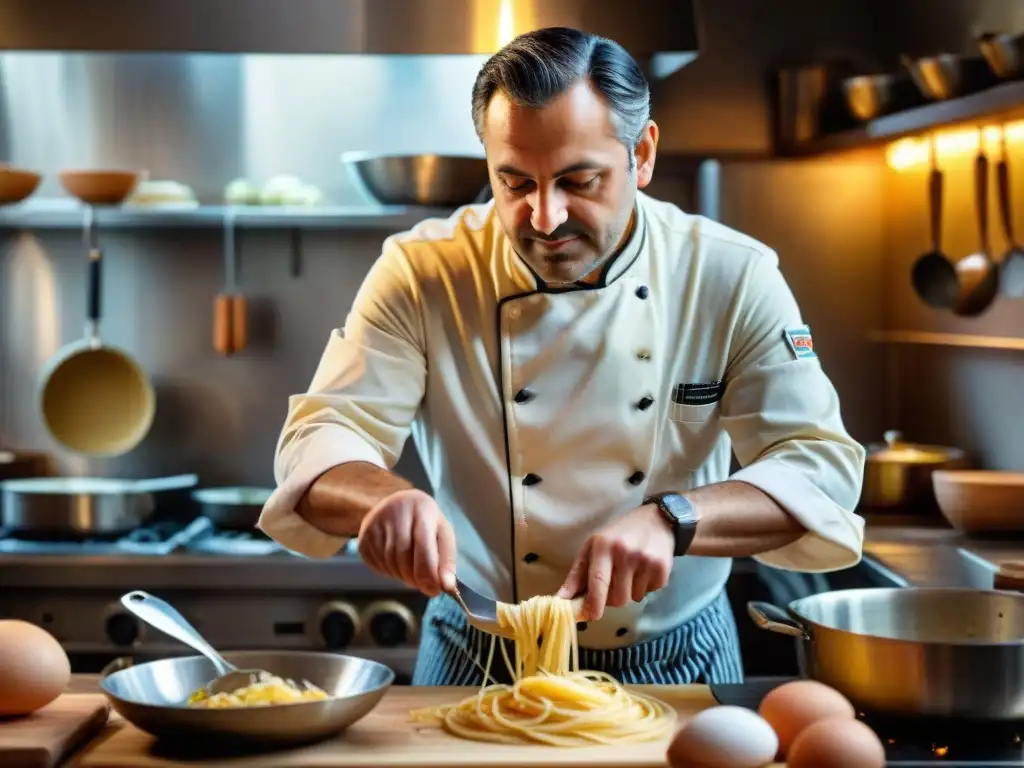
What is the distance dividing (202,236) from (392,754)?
276 centimetres

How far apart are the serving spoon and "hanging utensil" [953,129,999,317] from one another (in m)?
2.12

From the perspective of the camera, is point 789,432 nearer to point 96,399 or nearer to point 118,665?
point 118,665

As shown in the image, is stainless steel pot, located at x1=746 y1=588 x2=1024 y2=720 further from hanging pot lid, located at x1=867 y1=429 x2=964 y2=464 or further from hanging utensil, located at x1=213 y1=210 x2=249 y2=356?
hanging utensil, located at x1=213 y1=210 x2=249 y2=356

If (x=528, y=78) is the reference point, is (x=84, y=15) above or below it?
above

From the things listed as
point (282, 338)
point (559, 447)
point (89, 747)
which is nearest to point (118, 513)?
point (282, 338)

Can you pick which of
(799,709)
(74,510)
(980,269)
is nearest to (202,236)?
(74,510)

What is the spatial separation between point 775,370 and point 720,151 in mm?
1954

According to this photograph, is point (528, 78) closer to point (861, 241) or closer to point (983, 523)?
point (983, 523)

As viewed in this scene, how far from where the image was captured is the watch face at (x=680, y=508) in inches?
73.7

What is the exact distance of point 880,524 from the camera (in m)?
3.33

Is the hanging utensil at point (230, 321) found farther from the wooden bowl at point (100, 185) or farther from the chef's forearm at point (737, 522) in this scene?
the chef's forearm at point (737, 522)

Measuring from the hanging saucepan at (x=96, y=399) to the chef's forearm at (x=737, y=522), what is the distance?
2.42 m

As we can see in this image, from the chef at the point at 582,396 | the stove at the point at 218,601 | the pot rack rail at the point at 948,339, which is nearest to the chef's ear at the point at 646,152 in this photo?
the chef at the point at 582,396

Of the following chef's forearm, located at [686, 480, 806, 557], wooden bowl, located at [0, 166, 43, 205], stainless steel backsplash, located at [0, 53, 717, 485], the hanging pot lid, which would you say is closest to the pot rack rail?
the hanging pot lid
